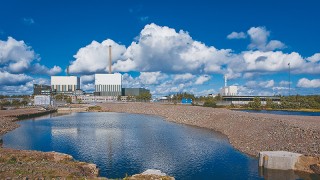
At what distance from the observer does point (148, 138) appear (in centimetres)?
5203

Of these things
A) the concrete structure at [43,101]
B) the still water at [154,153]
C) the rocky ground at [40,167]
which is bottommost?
the still water at [154,153]

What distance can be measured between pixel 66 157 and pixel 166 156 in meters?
11.6

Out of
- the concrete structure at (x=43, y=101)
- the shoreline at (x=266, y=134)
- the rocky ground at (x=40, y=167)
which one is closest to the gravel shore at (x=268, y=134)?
the shoreline at (x=266, y=134)

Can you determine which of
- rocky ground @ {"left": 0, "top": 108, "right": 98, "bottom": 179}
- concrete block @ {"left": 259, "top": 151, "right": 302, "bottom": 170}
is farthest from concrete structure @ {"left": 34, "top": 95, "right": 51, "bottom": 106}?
concrete block @ {"left": 259, "top": 151, "right": 302, "bottom": 170}

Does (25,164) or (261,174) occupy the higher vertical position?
(25,164)

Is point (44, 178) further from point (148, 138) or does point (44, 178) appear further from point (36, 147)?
point (148, 138)

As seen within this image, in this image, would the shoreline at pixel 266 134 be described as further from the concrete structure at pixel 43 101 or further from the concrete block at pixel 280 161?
the concrete structure at pixel 43 101

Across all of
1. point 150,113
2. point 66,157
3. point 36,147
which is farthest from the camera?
point 150,113

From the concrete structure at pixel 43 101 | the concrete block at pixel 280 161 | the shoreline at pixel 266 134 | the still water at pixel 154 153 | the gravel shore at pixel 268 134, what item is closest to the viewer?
the still water at pixel 154 153

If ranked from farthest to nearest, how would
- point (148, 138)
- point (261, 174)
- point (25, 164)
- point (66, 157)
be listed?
point (148, 138), point (66, 157), point (261, 174), point (25, 164)

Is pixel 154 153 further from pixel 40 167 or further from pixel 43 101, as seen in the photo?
pixel 43 101

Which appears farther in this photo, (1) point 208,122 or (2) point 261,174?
(1) point 208,122

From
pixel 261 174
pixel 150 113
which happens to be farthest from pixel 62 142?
pixel 150 113

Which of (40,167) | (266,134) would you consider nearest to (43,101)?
(266,134)
